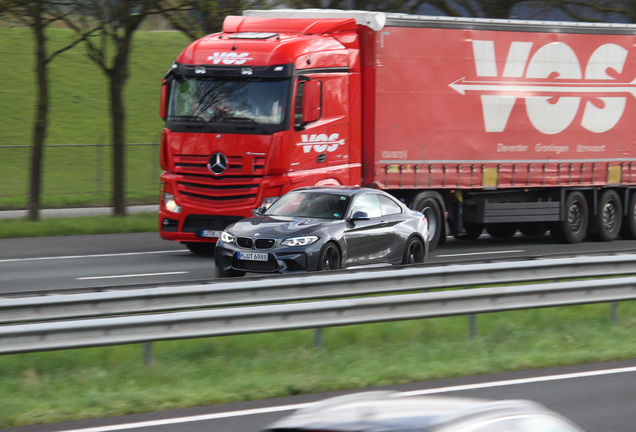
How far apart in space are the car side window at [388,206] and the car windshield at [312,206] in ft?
2.44

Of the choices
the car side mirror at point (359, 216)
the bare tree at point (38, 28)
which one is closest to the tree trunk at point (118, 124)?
the bare tree at point (38, 28)

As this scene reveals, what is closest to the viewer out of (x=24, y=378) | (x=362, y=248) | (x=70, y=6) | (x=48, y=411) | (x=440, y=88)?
(x=48, y=411)

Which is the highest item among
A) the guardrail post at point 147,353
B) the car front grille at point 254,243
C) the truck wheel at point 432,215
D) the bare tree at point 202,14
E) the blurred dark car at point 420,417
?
the bare tree at point 202,14

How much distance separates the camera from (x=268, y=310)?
28.7ft

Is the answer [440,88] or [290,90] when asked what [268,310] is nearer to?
[290,90]

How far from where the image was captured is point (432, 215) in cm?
1938

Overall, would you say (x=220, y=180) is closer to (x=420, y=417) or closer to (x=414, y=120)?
(x=414, y=120)

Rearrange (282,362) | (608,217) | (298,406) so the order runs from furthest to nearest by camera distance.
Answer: (608,217), (282,362), (298,406)

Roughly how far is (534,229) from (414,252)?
26.9 feet

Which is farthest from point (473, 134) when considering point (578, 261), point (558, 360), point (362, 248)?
point (558, 360)

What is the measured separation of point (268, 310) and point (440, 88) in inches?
444

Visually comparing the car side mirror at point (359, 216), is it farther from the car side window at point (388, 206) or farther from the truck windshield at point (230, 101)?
the truck windshield at point (230, 101)

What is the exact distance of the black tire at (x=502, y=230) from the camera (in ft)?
73.9

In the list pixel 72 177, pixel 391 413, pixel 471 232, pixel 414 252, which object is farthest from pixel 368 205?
pixel 72 177
